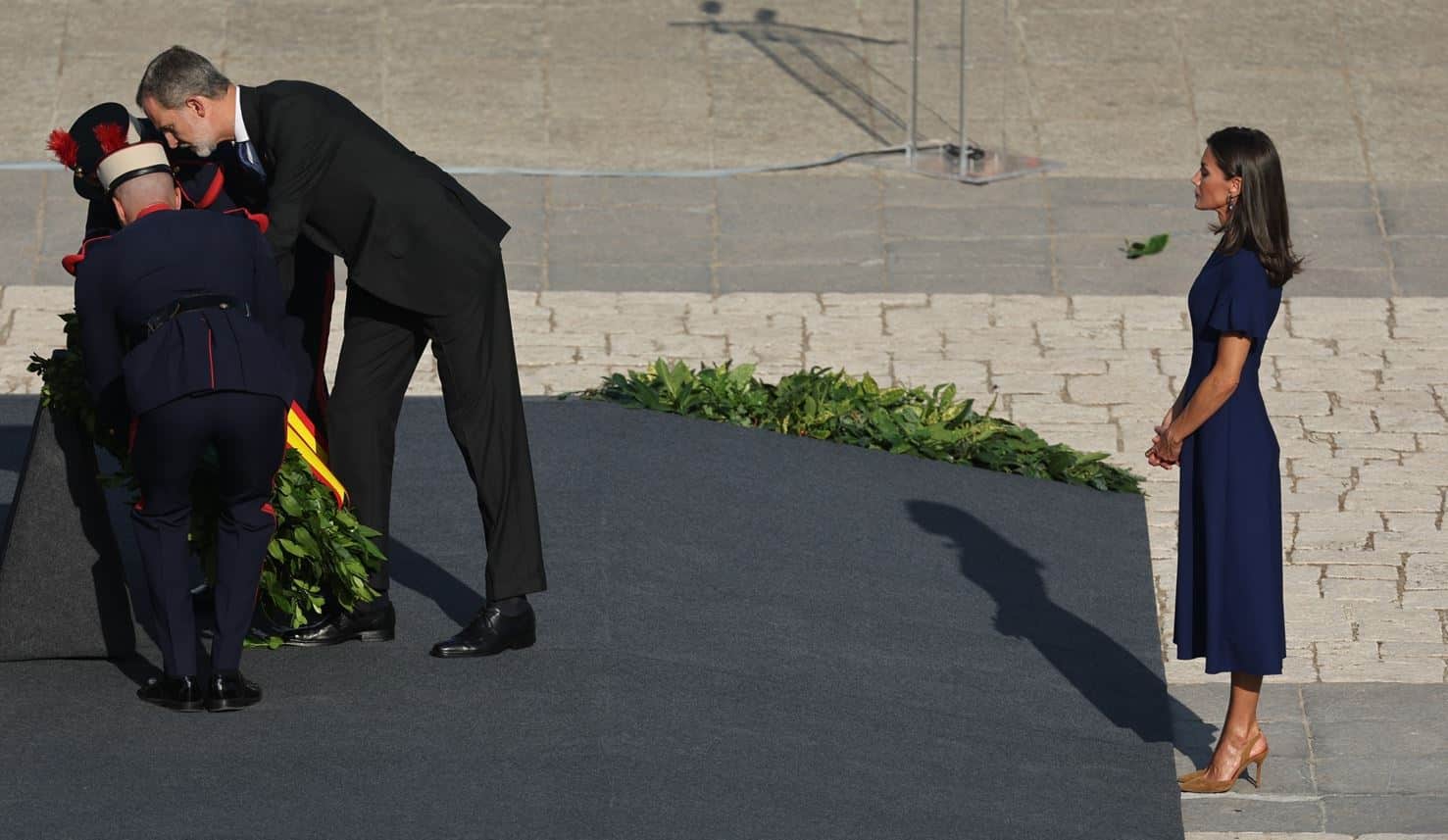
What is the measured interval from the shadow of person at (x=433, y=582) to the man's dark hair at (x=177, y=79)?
1846mm

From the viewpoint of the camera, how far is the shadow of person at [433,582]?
279 inches

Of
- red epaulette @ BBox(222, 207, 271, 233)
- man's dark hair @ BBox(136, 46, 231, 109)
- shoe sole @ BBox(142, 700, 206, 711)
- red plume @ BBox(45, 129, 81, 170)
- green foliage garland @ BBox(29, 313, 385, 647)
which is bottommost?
shoe sole @ BBox(142, 700, 206, 711)

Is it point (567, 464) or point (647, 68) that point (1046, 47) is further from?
point (567, 464)

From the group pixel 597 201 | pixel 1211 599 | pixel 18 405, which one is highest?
pixel 597 201

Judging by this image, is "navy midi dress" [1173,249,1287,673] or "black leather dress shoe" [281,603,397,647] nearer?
"navy midi dress" [1173,249,1287,673]

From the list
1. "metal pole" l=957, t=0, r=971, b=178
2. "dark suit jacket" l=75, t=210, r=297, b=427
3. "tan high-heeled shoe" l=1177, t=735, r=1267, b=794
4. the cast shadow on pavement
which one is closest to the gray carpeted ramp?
"tan high-heeled shoe" l=1177, t=735, r=1267, b=794

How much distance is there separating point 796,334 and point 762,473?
2.10 metres

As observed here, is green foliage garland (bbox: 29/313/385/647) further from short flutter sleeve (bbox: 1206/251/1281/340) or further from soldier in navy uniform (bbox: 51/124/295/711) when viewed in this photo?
short flutter sleeve (bbox: 1206/251/1281/340)

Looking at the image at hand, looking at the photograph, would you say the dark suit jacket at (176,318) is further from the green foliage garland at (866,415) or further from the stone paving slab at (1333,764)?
the green foliage garland at (866,415)

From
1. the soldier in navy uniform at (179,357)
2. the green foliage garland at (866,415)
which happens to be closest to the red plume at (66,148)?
the soldier in navy uniform at (179,357)

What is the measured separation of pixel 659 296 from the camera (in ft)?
36.4

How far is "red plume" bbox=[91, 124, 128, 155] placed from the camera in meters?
5.80

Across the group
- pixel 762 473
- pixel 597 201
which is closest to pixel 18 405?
pixel 762 473

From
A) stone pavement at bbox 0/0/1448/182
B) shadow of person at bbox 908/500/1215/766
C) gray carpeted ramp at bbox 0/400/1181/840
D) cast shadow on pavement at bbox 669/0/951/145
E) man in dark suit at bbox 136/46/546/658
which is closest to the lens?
Answer: gray carpeted ramp at bbox 0/400/1181/840
